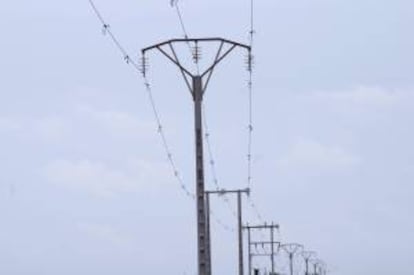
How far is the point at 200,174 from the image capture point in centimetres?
4288

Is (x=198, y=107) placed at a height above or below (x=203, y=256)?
above

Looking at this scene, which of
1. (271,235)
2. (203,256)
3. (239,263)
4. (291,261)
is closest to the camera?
(203,256)

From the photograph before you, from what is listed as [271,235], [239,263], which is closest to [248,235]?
[271,235]

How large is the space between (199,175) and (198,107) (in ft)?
7.28

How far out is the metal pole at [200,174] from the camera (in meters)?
41.8

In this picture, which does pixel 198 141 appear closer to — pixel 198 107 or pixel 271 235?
pixel 198 107

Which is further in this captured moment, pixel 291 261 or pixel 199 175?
pixel 291 261

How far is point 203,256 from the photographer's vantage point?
1642 inches

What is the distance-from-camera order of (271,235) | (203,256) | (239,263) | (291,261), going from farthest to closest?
1. (291,261)
2. (271,235)
3. (239,263)
4. (203,256)

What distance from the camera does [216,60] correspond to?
A: 41875 millimetres

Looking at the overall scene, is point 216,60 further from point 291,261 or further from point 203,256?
point 291,261

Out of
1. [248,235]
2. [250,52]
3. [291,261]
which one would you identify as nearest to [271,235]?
[248,235]

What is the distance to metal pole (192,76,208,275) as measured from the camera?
1644 inches

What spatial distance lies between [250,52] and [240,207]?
119ft
